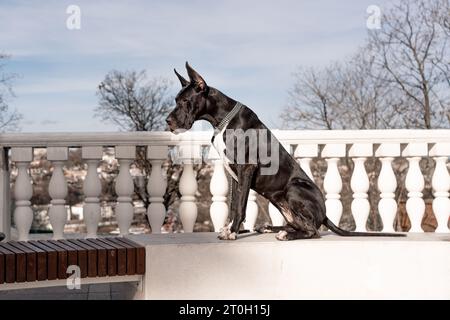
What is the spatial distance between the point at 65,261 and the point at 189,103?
1.26 meters

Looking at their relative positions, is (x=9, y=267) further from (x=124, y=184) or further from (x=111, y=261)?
(x=124, y=184)

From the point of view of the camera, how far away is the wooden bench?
3.46 metres

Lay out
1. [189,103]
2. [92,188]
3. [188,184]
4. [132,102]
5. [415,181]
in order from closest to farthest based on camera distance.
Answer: [189,103] < [92,188] < [188,184] < [415,181] < [132,102]

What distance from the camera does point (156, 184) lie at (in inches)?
194

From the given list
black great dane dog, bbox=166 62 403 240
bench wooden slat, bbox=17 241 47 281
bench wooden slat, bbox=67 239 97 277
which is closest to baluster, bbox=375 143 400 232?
black great dane dog, bbox=166 62 403 240

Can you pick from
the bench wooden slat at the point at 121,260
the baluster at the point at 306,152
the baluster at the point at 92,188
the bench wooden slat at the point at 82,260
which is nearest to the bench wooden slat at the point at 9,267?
the bench wooden slat at the point at 82,260

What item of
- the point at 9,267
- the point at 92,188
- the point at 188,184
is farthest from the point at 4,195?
the point at 9,267

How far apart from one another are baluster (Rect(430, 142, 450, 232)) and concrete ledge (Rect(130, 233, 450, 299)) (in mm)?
1281

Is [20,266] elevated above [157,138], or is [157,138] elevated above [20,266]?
[157,138]

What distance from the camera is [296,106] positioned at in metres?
16.3

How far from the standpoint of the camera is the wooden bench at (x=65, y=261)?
3.46 m

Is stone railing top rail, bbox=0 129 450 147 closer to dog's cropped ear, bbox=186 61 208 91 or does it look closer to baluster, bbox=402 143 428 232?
baluster, bbox=402 143 428 232

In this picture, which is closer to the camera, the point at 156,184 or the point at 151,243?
the point at 151,243
